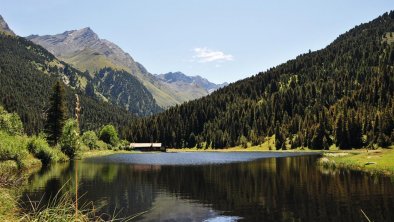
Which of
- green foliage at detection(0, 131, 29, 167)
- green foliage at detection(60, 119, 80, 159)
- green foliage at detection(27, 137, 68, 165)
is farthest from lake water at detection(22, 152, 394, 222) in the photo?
green foliage at detection(60, 119, 80, 159)

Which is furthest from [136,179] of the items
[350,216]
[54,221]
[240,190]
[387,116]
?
[387,116]

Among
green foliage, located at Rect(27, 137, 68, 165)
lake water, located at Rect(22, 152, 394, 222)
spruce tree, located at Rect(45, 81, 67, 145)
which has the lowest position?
lake water, located at Rect(22, 152, 394, 222)

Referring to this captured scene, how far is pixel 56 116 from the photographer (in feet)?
468

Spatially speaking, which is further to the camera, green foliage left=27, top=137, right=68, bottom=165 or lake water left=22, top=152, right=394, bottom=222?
green foliage left=27, top=137, right=68, bottom=165

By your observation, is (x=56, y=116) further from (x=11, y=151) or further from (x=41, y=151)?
(x=11, y=151)

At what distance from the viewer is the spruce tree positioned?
14050 centimetres

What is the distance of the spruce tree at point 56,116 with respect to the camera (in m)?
140

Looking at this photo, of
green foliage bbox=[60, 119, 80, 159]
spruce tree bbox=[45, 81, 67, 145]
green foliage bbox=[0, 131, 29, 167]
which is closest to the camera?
green foliage bbox=[0, 131, 29, 167]

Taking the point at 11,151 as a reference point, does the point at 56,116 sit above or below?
above

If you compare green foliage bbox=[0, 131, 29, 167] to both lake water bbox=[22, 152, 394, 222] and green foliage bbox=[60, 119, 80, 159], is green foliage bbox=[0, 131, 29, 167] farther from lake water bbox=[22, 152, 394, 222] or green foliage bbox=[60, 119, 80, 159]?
green foliage bbox=[60, 119, 80, 159]

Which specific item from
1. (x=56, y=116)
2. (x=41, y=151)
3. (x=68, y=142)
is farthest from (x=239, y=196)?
(x=56, y=116)

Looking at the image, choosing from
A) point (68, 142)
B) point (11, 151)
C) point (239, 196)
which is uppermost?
point (68, 142)

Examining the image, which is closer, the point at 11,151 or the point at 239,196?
the point at 239,196

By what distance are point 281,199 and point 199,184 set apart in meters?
22.2
